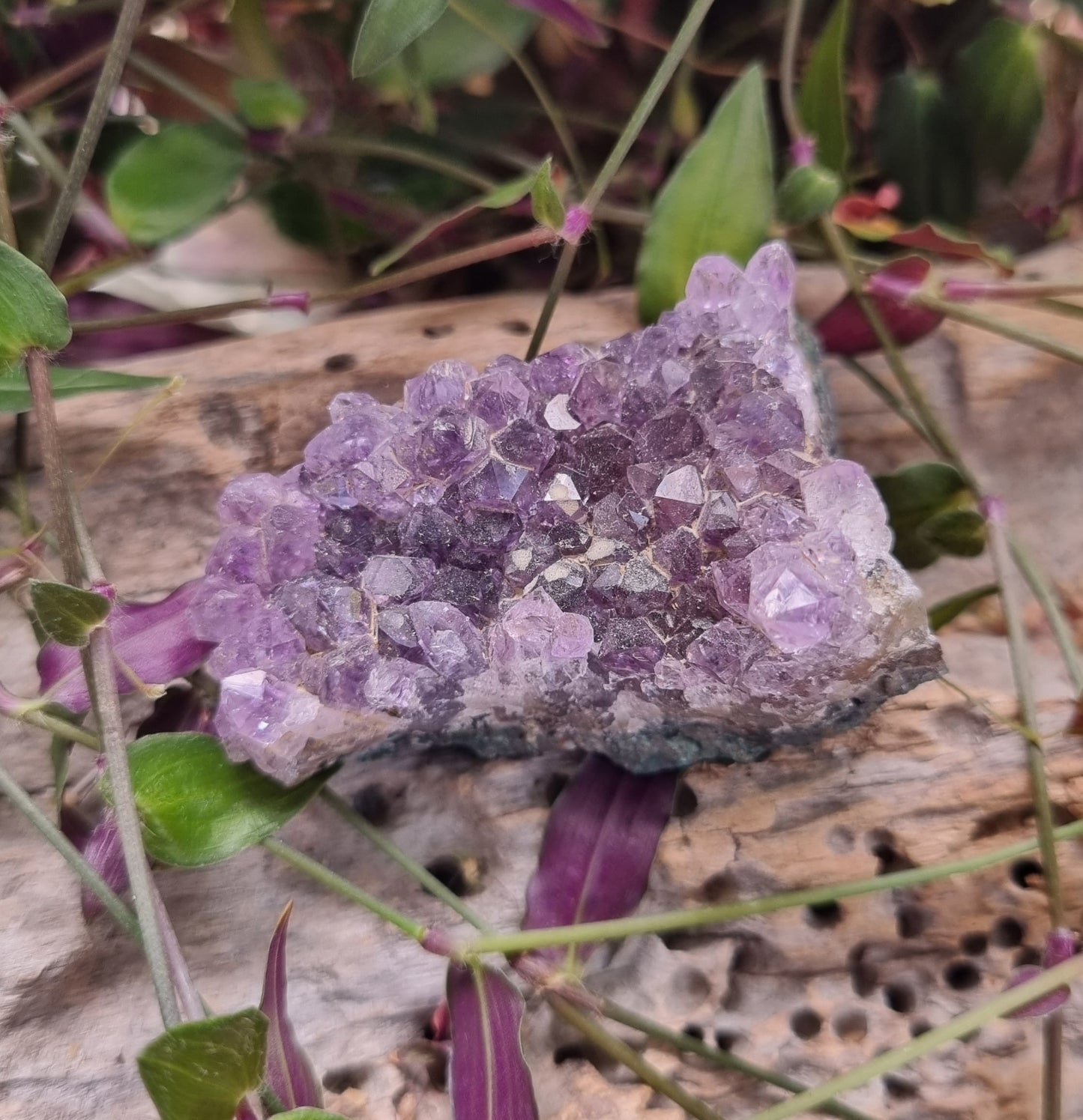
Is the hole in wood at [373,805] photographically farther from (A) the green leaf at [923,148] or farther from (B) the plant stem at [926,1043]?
(A) the green leaf at [923,148]

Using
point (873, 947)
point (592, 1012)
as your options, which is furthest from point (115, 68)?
point (873, 947)

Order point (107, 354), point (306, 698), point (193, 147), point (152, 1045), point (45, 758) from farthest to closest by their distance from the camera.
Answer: point (107, 354) → point (193, 147) → point (45, 758) → point (306, 698) → point (152, 1045)

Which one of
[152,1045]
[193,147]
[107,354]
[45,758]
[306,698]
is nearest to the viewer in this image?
[152,1045]

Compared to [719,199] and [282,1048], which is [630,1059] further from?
[719,199]

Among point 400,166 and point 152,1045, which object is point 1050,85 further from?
point 152,1045

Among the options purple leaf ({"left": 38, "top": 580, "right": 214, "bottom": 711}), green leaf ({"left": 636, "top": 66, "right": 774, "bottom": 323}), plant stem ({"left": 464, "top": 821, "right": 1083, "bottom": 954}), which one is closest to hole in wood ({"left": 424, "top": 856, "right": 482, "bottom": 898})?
plant stem ({"left": 464, "top": 821, "right": 1083, "bottom": 954})
